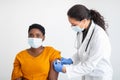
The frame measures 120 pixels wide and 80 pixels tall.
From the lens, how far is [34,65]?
2268 millimetres

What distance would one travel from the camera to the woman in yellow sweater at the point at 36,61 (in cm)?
228

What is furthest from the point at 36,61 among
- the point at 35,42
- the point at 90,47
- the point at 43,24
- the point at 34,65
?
the point at 43,24

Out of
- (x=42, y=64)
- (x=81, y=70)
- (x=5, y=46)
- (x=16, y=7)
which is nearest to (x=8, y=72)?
(x=5, y=46)

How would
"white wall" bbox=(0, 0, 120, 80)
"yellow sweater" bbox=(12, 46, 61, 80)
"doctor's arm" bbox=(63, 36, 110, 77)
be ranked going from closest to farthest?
"doctor's arm" bbox=(63, 36, 110, 77) < "yellow sweater" bbox=(12, 46, 61, 80) < "white wall" bbox=(0, 0, 120, 80)

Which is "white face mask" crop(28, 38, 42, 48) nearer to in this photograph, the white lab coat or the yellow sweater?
the yellow sweater

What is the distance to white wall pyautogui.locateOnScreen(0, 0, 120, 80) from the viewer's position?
3.16 metres

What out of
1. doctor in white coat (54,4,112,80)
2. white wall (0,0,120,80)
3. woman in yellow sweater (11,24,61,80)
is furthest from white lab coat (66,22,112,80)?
white wall (0,0,120,80)

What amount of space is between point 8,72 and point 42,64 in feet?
3.63

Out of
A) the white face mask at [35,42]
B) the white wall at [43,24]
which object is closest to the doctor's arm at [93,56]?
the white face mask at [35,42]

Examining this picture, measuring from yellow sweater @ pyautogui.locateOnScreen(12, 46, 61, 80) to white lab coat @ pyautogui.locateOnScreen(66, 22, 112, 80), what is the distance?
298mm

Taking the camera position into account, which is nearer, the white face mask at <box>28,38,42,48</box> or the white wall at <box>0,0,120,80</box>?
the white face mask at <box>28,38,42,48</box>

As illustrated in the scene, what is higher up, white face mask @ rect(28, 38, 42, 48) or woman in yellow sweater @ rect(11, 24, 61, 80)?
white face mask @ rect(28, 38, 42, 48)

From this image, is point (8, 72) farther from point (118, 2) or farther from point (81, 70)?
point (118, 2)

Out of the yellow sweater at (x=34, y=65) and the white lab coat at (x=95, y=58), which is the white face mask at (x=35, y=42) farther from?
the white lab coat at (x=95, y=58)
